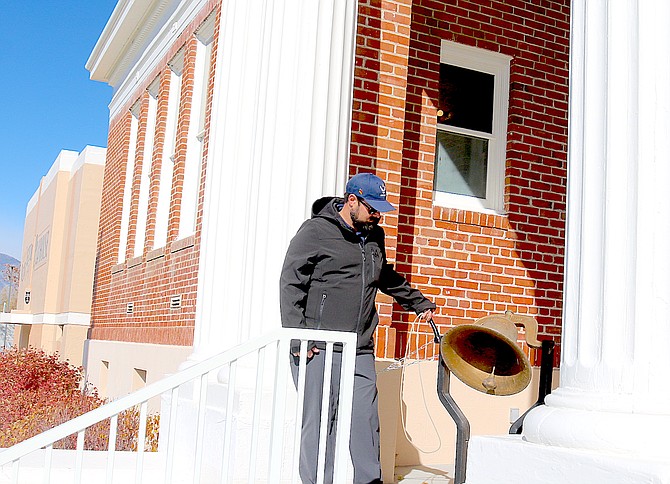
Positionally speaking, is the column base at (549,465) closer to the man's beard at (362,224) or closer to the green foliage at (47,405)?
the man's beard at (362,224)

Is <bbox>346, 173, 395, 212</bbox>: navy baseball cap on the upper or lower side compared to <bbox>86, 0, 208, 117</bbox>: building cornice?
lower

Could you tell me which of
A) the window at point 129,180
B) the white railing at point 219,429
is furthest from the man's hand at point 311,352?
the window at point 129,180

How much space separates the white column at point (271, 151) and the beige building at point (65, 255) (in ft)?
44.7

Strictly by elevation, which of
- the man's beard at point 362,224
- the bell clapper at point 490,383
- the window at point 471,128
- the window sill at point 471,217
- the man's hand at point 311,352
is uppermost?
the window at point 471,128

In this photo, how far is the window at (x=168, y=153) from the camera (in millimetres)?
10148

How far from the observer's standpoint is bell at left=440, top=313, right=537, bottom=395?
402cm

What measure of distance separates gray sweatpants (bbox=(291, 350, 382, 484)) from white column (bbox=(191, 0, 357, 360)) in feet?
2.71

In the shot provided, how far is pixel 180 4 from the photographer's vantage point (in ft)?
33.4

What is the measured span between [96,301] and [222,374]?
8736mm

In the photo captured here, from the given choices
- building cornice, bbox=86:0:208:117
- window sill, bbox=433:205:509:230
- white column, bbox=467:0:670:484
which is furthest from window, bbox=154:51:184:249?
white column, bbox=467:0:670:484

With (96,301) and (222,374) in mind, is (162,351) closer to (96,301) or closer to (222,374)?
(222,374)

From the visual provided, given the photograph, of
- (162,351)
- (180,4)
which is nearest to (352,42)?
(162,351)

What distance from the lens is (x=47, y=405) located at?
978cm

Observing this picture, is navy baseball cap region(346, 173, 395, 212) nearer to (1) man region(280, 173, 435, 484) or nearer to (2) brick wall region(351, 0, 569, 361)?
(1) man region(280, 173, 435, 484)
